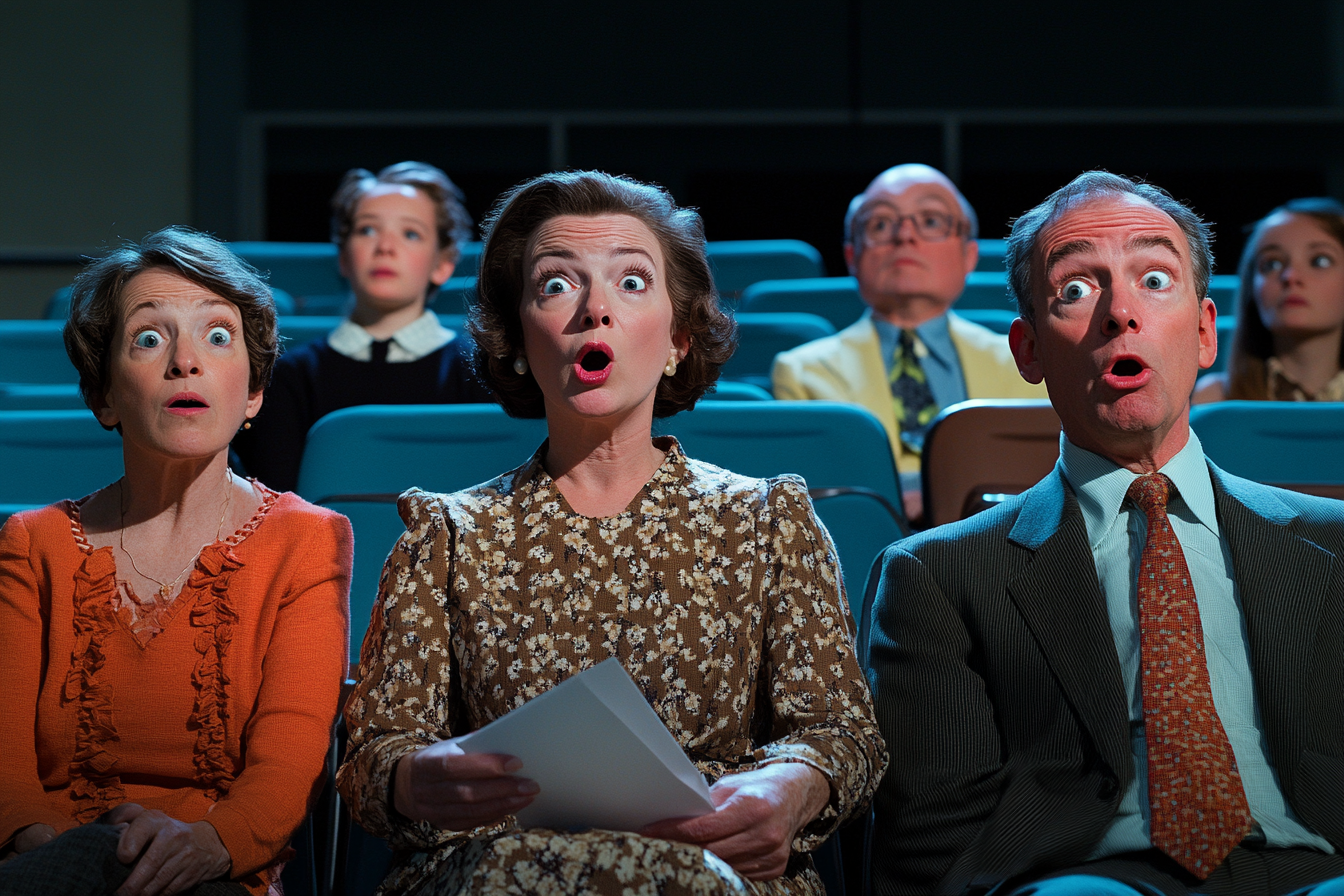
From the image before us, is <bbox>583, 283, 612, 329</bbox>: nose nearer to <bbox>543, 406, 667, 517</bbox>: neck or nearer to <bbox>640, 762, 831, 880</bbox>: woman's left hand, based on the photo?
<bbox>543, 406, 667, 517</bbox>: neck

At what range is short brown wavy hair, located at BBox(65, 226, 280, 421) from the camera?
1.41 meters

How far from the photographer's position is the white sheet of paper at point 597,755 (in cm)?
98

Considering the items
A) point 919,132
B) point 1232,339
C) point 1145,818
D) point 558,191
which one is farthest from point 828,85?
point 1145,818

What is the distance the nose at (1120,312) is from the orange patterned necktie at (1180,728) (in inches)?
6.6

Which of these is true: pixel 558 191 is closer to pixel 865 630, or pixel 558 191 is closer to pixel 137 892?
pixel 865 630

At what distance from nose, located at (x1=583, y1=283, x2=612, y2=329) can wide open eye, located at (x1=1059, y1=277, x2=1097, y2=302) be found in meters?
0.46

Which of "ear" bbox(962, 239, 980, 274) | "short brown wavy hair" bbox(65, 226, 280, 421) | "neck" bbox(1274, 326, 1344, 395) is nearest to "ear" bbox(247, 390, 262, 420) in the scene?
"short brown wavy hair" bbox(65, 226, 280, 421)

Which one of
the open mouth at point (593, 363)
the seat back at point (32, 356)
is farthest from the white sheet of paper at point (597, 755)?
the seat back at point (32, 356)

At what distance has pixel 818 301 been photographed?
3689 mm

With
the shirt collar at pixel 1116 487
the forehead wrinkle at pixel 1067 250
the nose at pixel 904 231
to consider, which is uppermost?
the nose at pixel 904 231

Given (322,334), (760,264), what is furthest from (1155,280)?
(760,264)

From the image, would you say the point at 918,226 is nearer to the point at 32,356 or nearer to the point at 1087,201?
the point at 1087,201

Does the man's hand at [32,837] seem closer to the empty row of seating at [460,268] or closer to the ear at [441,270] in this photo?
the ear at [441,270]

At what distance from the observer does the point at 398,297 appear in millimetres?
2740
